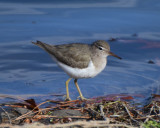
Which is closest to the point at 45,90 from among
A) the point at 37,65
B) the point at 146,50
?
the point at 37,65

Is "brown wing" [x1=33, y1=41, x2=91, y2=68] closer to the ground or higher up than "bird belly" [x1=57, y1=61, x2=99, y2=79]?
higher up

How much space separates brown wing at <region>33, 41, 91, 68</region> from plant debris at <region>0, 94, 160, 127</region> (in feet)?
3.37

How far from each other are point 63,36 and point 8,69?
2317 mm

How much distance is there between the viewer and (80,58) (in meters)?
6.48

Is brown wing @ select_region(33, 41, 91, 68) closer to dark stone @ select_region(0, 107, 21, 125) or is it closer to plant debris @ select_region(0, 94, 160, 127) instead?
plant debris @ select_region(0, 94, 160, 127)

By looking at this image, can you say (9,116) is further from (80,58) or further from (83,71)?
(80,58)

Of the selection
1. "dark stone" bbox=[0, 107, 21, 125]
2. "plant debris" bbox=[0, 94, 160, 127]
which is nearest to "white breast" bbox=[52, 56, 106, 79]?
"plant debris" bbox=[0, 94, 160, 127]

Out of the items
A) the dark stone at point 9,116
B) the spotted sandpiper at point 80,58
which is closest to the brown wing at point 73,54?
the spotted sandpiper at point 80,58

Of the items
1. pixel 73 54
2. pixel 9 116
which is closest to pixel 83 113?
pixel 9 116

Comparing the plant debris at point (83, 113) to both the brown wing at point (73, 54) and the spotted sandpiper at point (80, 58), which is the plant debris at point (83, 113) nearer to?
the spotted sandpiper at point (80, 58)

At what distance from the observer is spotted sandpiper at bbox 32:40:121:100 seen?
6359 millimetres

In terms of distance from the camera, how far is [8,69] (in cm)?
796

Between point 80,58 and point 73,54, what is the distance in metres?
0.18

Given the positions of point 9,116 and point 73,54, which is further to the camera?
point 73,54
